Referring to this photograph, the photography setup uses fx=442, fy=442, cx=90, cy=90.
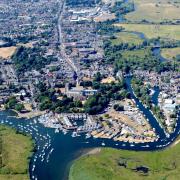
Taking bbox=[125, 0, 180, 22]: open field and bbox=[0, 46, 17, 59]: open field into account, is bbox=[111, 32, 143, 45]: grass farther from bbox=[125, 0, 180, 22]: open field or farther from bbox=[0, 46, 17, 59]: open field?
bbox=[0, 46, 17, 59]: open field

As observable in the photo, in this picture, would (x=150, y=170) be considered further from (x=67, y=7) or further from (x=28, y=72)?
(x=67, y=7)

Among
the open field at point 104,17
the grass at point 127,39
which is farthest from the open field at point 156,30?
the open field at point 104,17

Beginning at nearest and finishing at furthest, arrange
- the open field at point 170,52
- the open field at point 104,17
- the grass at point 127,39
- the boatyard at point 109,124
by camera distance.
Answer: the boatyard at point 109,124, the open field at point 170,52, the grass at point 127,39, the open field at point 104,17

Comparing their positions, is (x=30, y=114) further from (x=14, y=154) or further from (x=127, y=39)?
(x=127, y=39)

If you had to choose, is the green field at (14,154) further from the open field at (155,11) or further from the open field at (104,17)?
the open field at (155,11)

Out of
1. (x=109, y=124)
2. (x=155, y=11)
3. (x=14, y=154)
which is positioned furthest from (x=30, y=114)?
(x=155, y=11)

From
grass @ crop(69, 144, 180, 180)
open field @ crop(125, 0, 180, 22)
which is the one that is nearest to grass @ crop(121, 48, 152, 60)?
open field @ crop(125, 0, 180, 22)
